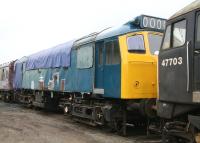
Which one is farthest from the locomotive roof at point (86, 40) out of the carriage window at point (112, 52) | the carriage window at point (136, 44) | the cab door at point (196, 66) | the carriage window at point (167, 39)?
the cab door at point (196, 66)

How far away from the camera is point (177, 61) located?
7.72 m

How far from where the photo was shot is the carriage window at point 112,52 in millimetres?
11826

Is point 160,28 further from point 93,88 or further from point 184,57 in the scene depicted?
point 184,57

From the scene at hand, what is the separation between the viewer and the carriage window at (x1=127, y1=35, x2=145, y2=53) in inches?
458

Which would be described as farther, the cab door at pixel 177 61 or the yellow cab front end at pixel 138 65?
the yellow cab front end at pixel 138 65

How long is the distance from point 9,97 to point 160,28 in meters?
21.3

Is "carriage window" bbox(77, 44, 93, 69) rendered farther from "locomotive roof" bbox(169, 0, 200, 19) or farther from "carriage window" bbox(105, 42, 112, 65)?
"locomotive roof" bbox(169, 0, 200, 19)

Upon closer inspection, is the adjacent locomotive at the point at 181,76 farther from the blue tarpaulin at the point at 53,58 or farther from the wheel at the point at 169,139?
A: the blue tarpaulin at the point at 53,58

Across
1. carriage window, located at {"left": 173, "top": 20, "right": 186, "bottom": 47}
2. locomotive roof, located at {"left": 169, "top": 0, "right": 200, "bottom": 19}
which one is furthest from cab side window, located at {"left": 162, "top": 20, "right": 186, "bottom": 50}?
locomotive roof, located at {"left": 169, "top": 0, "right": 200, "bottom": 19}

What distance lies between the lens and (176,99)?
7684 mm

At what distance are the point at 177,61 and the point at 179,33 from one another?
584 mm

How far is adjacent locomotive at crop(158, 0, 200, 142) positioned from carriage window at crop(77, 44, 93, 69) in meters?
5.47

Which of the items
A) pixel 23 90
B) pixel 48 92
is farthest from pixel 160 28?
pixel 23 90

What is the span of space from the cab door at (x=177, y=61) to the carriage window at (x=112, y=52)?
137 inches
